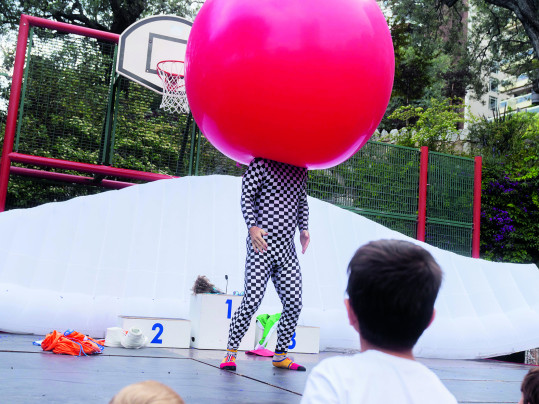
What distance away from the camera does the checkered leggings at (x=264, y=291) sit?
3871mm

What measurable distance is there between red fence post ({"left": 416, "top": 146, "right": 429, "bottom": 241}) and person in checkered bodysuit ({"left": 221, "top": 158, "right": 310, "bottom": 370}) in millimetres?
5869

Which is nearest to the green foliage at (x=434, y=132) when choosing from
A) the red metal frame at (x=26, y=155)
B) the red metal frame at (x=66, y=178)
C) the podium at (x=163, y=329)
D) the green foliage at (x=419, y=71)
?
the green foliage at (x=419, y=71)

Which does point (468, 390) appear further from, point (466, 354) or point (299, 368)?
point (466, 354)

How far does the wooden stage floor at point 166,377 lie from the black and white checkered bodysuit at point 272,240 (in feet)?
1.23

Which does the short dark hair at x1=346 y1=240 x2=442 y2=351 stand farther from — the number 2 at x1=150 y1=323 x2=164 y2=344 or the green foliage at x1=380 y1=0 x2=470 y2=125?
the green foliage at x1=380 y1=0 x2=470 y2=125

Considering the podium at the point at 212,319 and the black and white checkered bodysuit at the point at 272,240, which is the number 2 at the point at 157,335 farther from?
the black and white checkered bodysuit at the point at 272,240

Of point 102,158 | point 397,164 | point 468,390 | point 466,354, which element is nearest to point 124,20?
point 102,158

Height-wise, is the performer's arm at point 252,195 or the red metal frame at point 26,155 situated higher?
the red metal frame at point 26,155

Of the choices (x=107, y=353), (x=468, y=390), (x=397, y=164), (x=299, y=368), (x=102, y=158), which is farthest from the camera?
(x=397, y=164)

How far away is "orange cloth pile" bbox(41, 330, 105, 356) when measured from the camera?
420cm

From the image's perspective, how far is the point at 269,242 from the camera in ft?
12.9

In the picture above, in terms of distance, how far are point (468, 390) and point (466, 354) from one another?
2786 millimetres

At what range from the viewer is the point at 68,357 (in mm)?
4012

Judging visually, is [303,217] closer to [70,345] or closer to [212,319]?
[212,319]
